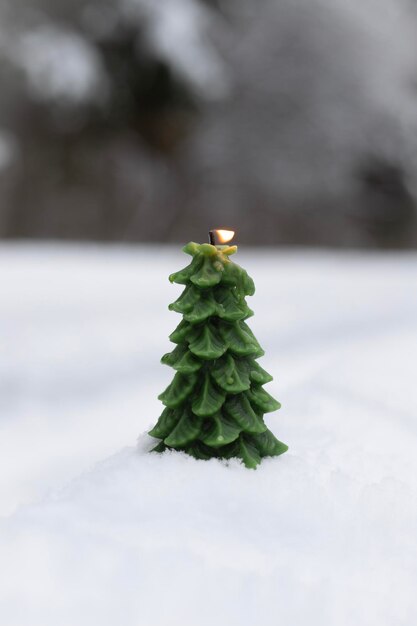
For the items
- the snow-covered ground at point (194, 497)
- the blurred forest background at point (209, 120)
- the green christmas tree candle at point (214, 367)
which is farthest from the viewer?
the blurred forest background at point (209, 120)

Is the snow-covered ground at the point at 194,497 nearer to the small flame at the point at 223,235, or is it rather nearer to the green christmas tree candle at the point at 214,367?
the green christmas tree candle at the point at 214,367

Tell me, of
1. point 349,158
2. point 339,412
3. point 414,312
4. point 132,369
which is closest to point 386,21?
point 349,158

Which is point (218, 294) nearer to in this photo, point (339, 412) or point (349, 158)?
point (339, 412)

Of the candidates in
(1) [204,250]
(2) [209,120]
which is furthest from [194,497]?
(2) [209,120]

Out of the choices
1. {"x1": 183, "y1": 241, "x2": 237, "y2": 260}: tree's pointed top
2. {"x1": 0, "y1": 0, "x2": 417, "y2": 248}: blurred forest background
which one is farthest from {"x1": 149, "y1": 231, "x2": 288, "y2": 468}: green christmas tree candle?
{"x1": 0, "y1": 0, "x2": 417, "y2": 248}: blurred forest background

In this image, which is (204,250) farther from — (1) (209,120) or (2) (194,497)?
(1) (209,120)

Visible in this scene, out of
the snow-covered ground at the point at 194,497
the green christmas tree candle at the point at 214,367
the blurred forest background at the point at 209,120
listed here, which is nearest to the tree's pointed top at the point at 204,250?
the green christmas tree candle at the point at 214,367
